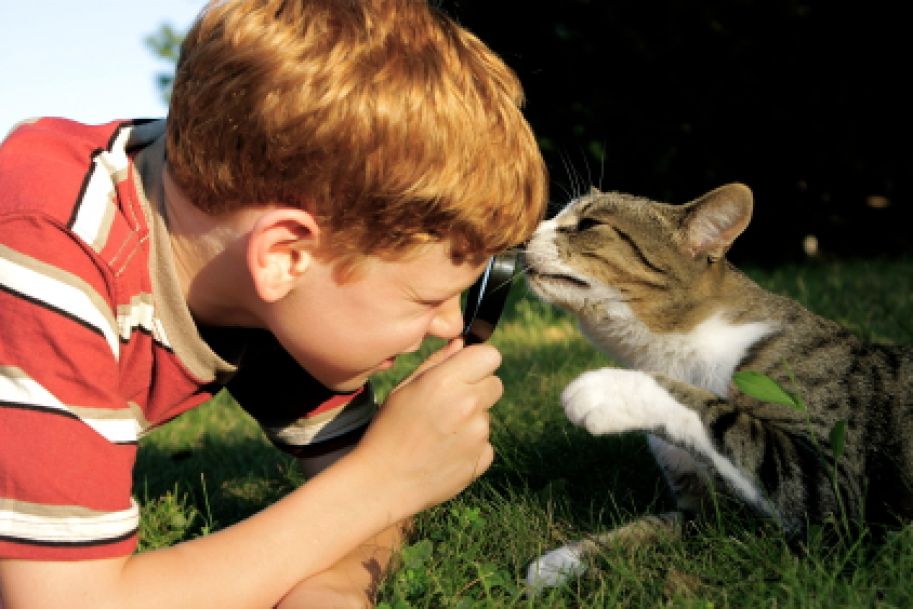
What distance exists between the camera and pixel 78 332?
1404mm

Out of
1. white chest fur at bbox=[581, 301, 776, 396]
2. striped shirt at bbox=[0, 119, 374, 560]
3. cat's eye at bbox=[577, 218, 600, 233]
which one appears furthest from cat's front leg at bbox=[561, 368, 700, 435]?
striped shirt at bbox=[0, 119, 374, 560]

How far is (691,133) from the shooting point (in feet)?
20.8

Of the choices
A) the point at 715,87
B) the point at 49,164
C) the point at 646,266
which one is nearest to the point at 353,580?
the point at 49,164

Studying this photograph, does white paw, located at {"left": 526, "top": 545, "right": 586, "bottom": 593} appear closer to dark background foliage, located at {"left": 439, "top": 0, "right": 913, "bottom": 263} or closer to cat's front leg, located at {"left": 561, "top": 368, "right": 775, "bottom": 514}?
cat's front leg, located at {"left": 561, "top": 368, "right": 775, "bottom": 514}

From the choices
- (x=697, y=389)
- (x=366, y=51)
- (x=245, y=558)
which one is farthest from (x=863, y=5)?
(x=245, y=558)

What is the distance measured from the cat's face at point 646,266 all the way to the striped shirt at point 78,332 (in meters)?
0.90

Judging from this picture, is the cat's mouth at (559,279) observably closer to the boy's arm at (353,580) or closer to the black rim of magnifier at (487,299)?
the black rim of magnifier at (487,299)

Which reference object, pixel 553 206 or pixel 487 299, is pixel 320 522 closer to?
→ pixel 487 299

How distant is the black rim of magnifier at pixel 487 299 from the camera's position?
194cm

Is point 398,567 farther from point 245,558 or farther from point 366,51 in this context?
point 366,51

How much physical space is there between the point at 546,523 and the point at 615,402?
38cm

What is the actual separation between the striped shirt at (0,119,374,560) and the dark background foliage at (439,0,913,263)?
465cm

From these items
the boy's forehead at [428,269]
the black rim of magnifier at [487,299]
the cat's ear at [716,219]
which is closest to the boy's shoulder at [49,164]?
the boy's forehead at [428,269]

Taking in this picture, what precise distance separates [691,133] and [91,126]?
17.0ft
